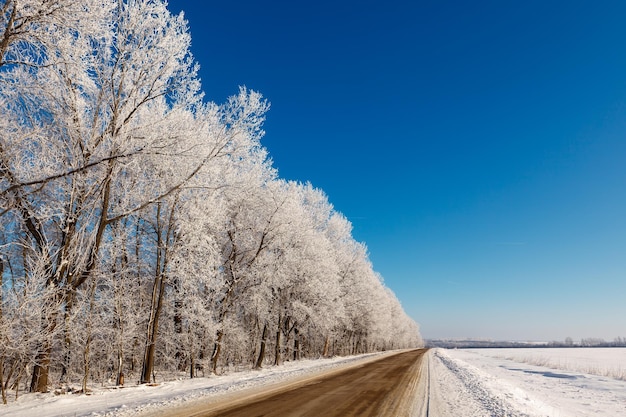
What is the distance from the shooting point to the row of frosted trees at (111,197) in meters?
9.24

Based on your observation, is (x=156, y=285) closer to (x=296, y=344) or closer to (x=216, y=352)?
(x=216, y=352)

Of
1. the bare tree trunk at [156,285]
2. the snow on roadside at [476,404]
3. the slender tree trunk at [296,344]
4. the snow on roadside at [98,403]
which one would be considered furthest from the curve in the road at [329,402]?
the slender tree trunk at [296,344]

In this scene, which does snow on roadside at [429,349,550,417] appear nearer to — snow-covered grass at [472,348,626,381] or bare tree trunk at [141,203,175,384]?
bare tree trunk at [141,203,175,384]

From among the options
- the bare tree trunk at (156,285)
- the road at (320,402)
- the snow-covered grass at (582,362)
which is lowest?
the snow-covered grass at (582,362)

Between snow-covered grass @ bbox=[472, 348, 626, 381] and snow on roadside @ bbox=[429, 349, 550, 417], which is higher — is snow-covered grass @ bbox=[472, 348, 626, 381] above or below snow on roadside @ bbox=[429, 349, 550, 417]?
below

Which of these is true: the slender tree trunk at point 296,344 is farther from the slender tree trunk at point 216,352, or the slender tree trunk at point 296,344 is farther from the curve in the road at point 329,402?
the curve in the road at point 329,402

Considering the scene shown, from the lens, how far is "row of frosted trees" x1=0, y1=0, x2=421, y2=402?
924 cm

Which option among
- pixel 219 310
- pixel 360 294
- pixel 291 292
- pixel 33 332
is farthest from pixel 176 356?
pixel 360 294

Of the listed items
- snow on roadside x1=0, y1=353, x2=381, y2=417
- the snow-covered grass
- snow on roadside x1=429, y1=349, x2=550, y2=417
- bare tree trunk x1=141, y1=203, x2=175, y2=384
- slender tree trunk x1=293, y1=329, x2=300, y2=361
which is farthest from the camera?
slender tree trunk x1=293, y1=329, x2=300, y2=361

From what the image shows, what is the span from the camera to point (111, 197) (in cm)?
1550

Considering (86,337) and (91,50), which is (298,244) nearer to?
(86,337)

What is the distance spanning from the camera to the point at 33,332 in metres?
9.24

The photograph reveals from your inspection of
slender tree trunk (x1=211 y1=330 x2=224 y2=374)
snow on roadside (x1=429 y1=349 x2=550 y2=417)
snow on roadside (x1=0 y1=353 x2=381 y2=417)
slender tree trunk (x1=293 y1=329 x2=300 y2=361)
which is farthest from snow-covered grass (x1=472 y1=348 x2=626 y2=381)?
snow on roadside (x1=0 y1=353 x2=381 y2=417)

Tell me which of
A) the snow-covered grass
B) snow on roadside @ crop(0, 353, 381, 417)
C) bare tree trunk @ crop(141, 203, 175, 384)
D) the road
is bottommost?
the snow-covered grass
